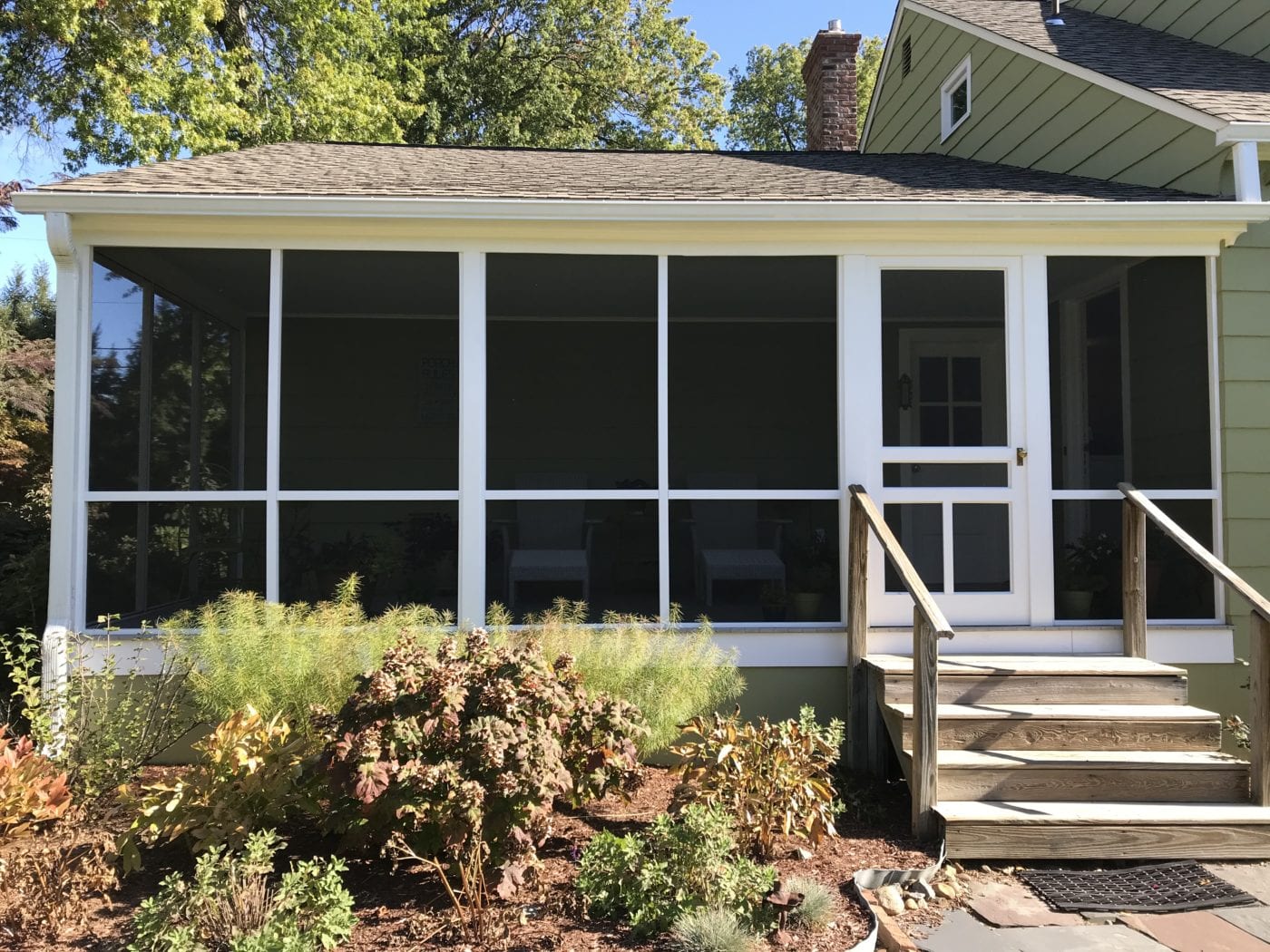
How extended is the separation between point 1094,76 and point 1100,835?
5251 millimetres

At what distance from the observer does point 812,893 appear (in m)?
3.37

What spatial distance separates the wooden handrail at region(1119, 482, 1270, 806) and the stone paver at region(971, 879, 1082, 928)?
127 cm

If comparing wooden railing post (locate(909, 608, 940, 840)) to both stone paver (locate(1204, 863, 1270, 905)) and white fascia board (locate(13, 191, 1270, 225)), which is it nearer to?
stone paver (locate(1204, 863, 1270, 905))

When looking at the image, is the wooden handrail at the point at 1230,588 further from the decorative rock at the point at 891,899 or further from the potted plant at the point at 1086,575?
the decorative rock at the point at 891,899

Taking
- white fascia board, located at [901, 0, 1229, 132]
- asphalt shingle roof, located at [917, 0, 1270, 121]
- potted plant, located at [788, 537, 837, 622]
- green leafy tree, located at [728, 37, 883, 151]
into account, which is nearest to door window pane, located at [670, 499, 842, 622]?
potted plant, located at [788, 537, 837, 622]

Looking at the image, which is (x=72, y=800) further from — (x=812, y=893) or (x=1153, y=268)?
(x=1153, y=268)

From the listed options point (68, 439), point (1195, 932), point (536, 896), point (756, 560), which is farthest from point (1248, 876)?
point (68, 439)

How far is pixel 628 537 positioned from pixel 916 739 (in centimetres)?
511

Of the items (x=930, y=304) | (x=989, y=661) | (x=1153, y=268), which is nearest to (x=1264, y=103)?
(x=1153, y=268)

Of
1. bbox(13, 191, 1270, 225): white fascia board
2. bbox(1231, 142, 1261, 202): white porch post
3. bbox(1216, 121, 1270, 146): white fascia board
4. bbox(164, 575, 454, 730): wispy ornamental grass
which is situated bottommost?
bbox(164, 575, 454, 730): wispy ornamental grass

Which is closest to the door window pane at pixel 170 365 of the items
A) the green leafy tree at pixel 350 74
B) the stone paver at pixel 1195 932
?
the stone paver at pixel 1195 932

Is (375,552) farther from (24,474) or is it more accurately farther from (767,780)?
(24,474)

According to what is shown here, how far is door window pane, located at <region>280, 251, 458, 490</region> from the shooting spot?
935cm

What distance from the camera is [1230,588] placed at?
4.77 m
